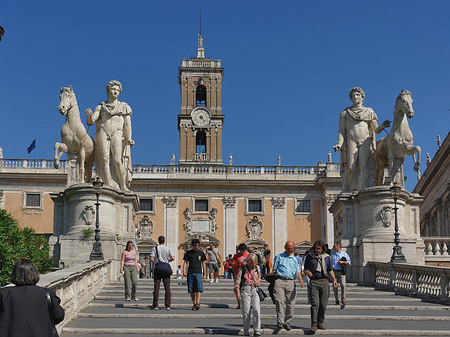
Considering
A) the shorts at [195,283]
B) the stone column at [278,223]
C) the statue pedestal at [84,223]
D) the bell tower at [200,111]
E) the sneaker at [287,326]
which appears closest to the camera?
the sneaker at [287,326]

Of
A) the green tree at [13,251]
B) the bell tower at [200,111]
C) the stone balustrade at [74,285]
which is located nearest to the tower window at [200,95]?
the bell tower at [200,111]

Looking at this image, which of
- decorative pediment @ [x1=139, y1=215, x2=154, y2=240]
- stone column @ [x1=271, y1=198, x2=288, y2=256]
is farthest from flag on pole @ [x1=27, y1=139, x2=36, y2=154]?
stone column @ [x1=271, y1=198, x2=288, y2=256]

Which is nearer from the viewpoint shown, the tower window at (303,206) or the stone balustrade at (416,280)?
the stone balustrade at (416,280)

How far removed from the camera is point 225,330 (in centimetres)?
1288

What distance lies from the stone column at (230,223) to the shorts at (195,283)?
147 feet

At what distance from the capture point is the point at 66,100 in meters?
25.2

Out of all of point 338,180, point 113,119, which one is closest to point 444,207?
point 338,180

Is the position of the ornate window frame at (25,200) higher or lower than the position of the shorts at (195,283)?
higher

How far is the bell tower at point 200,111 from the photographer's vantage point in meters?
75.5

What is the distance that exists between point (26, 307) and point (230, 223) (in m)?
54.5

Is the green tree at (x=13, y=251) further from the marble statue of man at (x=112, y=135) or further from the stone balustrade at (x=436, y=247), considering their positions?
the stone balustrade at (x=436, y=247)

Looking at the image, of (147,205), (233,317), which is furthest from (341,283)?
(147,205)

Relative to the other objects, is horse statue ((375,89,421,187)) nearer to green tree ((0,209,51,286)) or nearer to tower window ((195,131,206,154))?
green tree ((0,209,51,286))

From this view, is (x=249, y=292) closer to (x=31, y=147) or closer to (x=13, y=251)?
(x=13, y=251)
